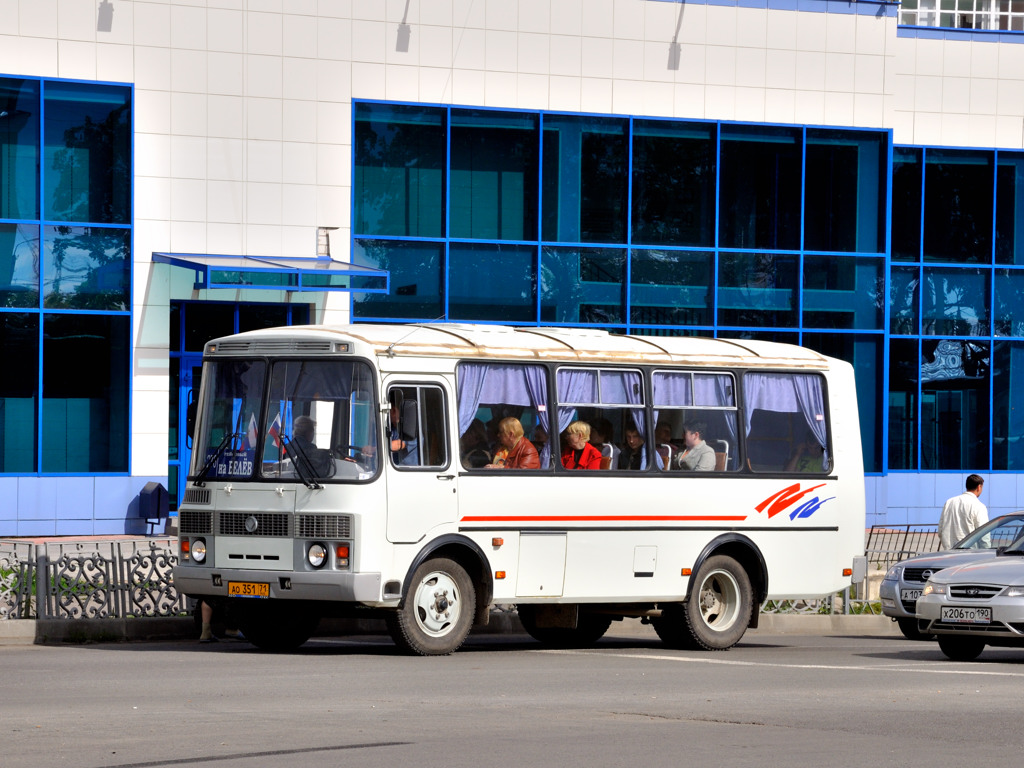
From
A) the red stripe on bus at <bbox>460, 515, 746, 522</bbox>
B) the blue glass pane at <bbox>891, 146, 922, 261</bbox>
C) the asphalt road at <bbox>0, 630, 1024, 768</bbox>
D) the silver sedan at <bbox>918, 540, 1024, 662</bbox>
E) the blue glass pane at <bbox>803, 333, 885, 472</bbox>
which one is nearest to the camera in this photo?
the asphalt road at <bbox>0, 630, 1024, 768</bbox>

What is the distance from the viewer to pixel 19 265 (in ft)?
90.8

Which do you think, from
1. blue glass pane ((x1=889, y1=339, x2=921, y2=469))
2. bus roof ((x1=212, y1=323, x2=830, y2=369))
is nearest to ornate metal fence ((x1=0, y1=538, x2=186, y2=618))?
bus roof ((x1=212, y1=323, x2=830, y2=369))

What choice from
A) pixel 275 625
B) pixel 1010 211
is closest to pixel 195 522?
pixel 275 625

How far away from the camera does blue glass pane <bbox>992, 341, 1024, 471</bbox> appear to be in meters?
35.6

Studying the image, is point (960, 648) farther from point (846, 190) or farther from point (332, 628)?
point (846, 190)

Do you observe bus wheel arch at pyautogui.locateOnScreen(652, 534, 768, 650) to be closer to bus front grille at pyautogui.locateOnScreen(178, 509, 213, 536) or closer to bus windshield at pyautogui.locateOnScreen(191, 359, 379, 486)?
bus windshield at pyautogui.locateOnScreen(191, 359, 379, 486)

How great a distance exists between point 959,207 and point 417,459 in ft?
72.4

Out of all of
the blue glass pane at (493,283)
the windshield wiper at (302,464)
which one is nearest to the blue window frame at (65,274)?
the blue glass pane at (493,283)

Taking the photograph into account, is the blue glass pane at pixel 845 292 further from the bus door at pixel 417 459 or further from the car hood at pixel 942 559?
the bus door at pixel 417 459

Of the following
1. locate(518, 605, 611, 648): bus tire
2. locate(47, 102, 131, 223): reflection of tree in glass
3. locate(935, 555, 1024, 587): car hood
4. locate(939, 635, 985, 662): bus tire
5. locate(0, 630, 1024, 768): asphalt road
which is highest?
locate(47, 102, 131, 223): reflection of tree in glass

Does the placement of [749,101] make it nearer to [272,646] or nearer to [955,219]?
[955,219]

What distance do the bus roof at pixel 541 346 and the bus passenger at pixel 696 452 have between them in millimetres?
604

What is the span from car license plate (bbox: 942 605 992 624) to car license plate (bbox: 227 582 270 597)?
569 centimetres

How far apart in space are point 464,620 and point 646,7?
700 inches
